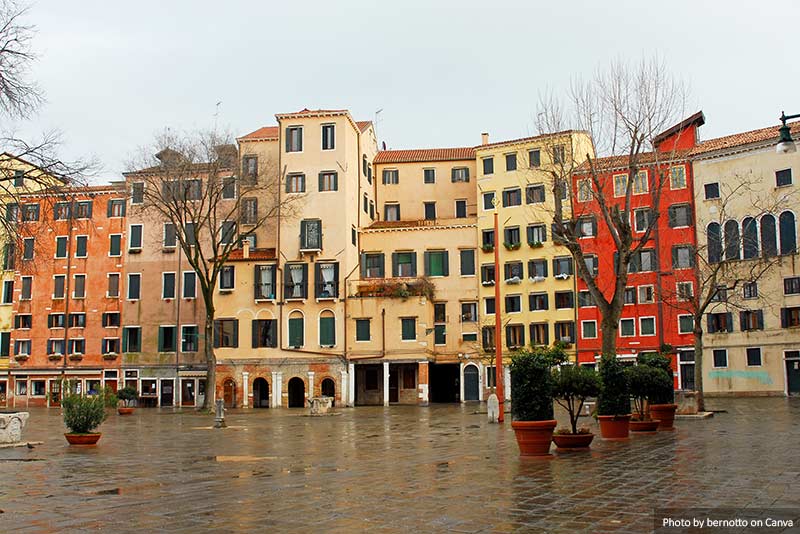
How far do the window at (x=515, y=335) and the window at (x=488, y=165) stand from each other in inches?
481

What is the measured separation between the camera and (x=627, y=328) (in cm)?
5706

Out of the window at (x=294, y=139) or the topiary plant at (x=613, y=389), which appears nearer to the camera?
the topiary plant at (x=613, y=389)

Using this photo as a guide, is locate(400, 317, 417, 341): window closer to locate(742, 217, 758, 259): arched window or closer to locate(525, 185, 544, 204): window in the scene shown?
locate(525, 185, 544, 204): window

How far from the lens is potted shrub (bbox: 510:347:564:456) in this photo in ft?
50.0

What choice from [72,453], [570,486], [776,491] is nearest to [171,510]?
[570,486]

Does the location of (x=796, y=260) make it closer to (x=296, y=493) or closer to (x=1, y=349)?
(x=296, y=493)

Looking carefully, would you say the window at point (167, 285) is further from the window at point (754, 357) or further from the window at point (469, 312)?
the window at point (754, 357)

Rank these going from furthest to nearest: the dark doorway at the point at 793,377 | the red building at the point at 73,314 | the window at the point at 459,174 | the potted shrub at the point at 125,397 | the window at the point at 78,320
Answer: the window at the point at 459,174 < the window at the point at 78,320 < the red building at the point at 73,314 < the dark doorway at the point at 793,377 < the potted shrub at the point at 125,397

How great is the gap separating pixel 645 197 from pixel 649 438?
39318 mm

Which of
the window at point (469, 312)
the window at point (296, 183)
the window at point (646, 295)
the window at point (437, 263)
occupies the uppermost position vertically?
the window at point (296, 183)

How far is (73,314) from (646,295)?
43458 mm

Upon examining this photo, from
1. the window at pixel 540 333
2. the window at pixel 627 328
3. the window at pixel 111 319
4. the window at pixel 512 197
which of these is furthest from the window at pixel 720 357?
the window at pixel 111 319

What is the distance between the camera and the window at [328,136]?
2307 inches

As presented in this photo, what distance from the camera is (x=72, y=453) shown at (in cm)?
1931
